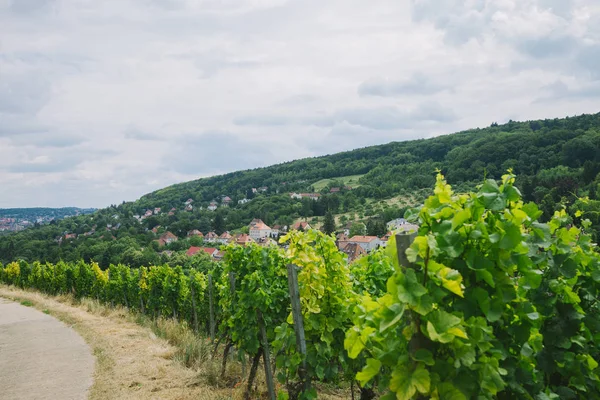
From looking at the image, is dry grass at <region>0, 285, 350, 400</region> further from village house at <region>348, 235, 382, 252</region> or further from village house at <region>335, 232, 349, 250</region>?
village house at <region>335, 232, 349, 250</region>

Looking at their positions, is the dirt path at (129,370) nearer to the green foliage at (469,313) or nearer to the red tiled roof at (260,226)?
the green foliage at (469,313)

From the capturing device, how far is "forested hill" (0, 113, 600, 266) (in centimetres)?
6212

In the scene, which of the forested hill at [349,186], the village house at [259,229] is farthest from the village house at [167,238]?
the village house at [259,229]

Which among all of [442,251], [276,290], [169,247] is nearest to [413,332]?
[442,251]

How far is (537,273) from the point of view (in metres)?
2.27

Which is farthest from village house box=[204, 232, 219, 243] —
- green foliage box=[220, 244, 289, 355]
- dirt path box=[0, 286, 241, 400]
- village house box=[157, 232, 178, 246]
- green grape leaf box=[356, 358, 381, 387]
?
green grape leaf box=[356, 358, 381, 387]

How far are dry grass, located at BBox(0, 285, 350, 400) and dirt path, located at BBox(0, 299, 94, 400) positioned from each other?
27cm

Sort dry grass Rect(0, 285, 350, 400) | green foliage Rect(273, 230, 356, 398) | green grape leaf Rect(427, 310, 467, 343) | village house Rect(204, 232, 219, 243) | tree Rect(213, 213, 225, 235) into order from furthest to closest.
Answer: tree Rect(213, 213, 225, 235) < village house Rect(204, 232, 219, 243) < dry grass Rect(0, 285, 350, 400) < green foliage Rect(273, 230, 356, 398) < green grape leaf Rect(427, 310, 467, 343)

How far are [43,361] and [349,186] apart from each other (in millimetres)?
111463

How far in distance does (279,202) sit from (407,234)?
354 ft

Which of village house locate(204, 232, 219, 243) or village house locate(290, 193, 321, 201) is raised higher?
village house locate(290, 193, 321, 201)

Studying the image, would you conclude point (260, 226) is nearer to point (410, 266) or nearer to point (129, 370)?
point (129, 370)

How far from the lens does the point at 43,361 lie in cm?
889

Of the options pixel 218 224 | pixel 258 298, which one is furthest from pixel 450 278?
pixel 218 224
